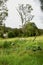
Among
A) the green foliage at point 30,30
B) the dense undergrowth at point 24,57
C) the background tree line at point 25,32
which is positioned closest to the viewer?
the dense undergrowth at point 24,57

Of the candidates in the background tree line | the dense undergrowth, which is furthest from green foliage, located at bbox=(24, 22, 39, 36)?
the dense undergrowth

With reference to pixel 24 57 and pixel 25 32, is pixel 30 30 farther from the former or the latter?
pixel 24 57

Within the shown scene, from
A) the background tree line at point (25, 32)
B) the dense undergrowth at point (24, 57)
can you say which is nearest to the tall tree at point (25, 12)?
the background tree line at point (25, 32)

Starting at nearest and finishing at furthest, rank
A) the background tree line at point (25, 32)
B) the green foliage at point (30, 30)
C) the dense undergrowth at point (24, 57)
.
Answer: the dense undergrowth at point (24, 57)
the background tree line at point (25, 32)
the green foliage at point (30, 30)

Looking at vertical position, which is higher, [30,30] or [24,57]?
[24,57]

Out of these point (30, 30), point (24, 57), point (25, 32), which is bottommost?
point (25, 32)

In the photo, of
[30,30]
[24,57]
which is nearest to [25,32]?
[30,30]

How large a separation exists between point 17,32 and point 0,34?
4.25m

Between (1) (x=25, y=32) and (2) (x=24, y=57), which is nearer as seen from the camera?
(2) (x=24, y=57)

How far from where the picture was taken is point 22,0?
6412 centimetres

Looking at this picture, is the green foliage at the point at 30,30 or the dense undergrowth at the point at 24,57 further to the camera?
the green foliage at the point at 30,30

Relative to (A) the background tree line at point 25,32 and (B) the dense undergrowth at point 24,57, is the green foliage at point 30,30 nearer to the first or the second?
(A) the background tree line at point 25,32

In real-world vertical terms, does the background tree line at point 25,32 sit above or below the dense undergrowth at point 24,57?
below

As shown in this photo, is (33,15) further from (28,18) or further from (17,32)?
(17,32)
